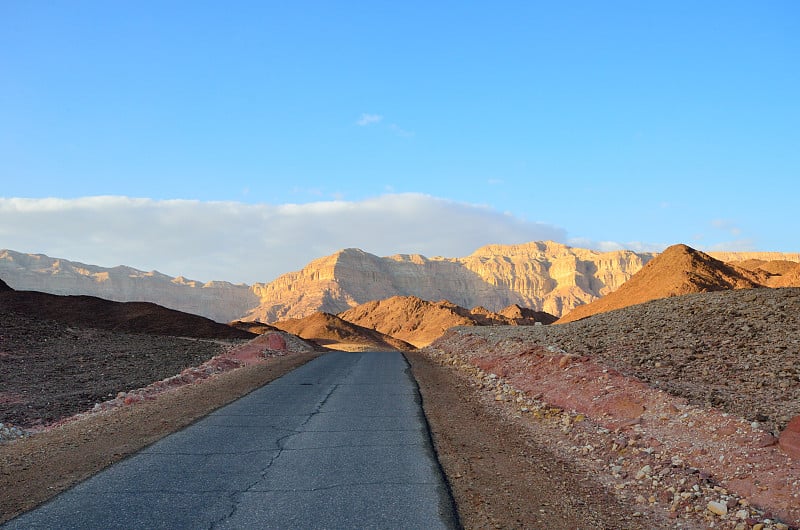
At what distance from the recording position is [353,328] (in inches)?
3602

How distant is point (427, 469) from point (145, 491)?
12.5 ft

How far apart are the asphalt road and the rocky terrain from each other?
2740mm

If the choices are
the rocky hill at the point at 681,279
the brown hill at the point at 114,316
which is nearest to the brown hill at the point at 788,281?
the rocky hill at the point at 681,279

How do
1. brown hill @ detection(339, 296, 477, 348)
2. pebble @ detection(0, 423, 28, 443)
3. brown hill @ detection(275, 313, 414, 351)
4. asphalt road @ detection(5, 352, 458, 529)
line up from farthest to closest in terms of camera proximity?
brown hill @ detection(339, 296, 477, 348) → brown hill @ detection(275, 313, 414, 351) → pebble @ detection(0, 423, 28, 443) → asphalt road @ detection(5, 352, 458, 529)

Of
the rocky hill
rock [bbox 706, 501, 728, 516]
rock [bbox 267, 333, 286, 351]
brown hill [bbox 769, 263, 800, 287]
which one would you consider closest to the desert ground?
rock [bbox 706, 501, 728, 516]

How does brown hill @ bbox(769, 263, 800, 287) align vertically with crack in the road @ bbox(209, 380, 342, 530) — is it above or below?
above

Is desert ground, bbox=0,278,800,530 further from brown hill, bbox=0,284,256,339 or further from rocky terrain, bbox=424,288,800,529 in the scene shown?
brown hill, bbox=0,284,256,339

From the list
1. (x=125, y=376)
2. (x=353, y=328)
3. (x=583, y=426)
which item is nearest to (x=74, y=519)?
(x=583, y=426)

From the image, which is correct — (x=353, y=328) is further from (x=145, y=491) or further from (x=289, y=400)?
(x=145, y=491)

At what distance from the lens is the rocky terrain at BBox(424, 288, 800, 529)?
7122 millimetres

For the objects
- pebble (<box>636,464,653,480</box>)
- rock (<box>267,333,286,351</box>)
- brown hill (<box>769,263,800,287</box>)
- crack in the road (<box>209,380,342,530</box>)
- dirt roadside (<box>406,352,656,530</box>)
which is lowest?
Result: rock (<box>267,333,286,351</box>)

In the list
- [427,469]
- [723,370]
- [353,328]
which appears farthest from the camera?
[353,328]

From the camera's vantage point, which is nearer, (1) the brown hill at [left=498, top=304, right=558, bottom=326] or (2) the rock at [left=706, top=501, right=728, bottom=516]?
(2) the rock at [left=706, top=501, right=728, bottom=516]

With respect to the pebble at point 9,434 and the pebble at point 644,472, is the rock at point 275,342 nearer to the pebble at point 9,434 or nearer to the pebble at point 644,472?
the pebble at point 9,434
